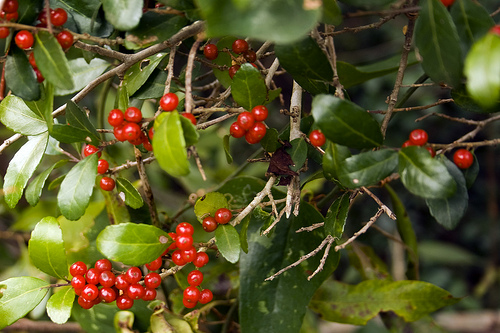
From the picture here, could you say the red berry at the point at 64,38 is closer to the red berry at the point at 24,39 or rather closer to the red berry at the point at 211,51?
the red berry at the point at 24,39

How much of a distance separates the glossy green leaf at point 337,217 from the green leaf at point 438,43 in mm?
204

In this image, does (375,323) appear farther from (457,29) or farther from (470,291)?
(457,29)

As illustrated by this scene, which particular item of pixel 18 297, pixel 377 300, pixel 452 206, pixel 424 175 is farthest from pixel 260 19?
pixel 377 300

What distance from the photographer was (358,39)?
256 cm

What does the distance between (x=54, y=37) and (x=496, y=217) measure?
2312mm

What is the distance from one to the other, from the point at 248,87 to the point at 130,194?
0.25 meters

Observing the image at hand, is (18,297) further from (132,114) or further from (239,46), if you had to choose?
(239,46)

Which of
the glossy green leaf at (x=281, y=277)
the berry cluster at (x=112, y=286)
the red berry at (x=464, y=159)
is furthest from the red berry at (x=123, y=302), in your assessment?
the red berry at (x=464, y=159)

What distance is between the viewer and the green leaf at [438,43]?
0.49 metres

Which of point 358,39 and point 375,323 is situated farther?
point 358,39

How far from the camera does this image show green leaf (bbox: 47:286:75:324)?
2.10ft

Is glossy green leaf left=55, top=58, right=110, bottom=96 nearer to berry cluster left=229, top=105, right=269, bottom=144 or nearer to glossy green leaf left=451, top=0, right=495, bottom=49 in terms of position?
berry cluster left=229, top=105, right=269, bottom=144

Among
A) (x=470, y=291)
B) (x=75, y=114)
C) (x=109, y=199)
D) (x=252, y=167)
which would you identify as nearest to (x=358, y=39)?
(x=252, y=167)

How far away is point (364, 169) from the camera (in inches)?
20.7
